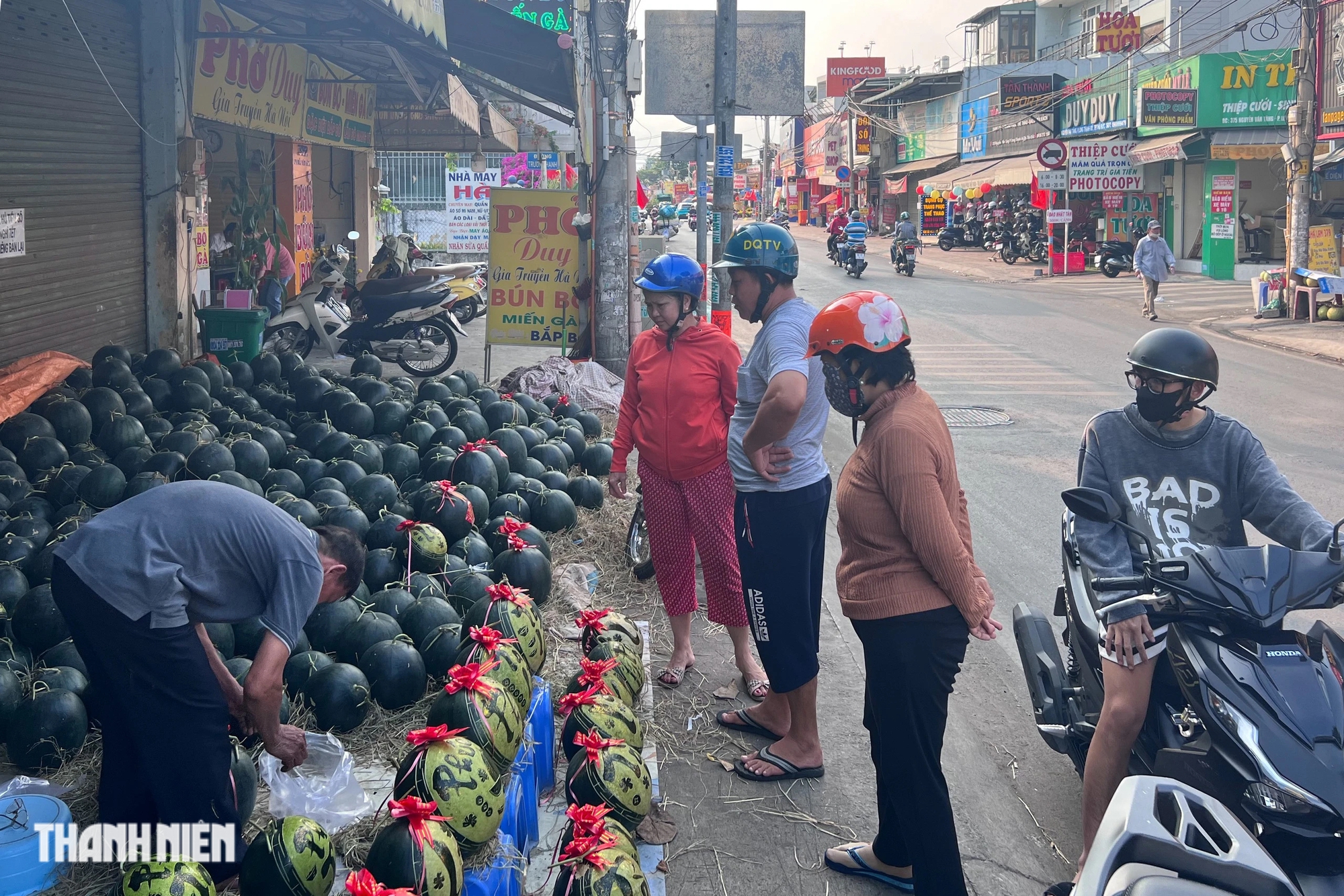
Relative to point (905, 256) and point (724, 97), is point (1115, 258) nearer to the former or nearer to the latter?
point (905, 256)

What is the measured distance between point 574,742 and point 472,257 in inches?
1015

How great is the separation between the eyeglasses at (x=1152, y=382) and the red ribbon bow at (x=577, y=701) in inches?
84.9

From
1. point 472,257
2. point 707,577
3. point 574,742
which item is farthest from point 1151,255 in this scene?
point 574,742

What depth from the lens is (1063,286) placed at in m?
28.3

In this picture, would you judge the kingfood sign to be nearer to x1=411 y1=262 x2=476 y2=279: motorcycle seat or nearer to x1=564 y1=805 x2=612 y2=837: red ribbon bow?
x1=411 y1=262 x2=476 y2=279: motorcycle seat

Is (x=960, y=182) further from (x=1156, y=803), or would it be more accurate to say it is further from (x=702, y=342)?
(x=1156, y=803)

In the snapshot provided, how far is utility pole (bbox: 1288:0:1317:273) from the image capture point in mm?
17875

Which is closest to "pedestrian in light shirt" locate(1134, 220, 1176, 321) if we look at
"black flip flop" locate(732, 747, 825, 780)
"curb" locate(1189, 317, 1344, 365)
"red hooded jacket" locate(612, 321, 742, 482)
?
"curb" locate(1189, 317, 1344, 365)

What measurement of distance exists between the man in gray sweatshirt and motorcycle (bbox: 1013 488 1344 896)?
0.09 m

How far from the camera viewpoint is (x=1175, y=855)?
1.90 m

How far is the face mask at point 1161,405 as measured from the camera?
3.75m

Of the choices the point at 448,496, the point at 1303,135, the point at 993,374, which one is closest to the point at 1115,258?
the point at 1303,135

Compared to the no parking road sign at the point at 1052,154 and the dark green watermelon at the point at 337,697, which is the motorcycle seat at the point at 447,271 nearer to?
the dark green watermelon at the point at 337,697

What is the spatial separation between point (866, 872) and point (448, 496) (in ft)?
9.97
